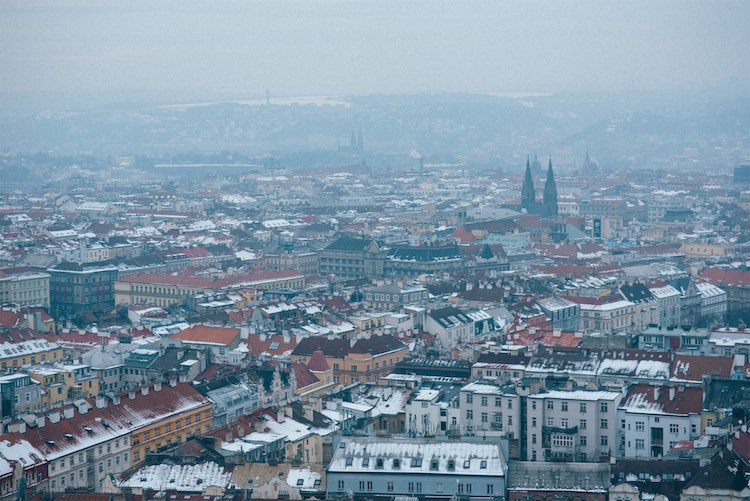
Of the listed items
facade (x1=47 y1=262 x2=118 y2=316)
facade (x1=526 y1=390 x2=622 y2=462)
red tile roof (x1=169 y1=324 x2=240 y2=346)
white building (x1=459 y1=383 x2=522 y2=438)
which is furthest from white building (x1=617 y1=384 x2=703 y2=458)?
facade (x1=47 y1=262 x2=118 y2=316)

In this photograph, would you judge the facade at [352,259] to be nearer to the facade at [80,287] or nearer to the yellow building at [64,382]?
the facade at [80,287]

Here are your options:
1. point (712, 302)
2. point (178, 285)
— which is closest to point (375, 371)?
point (178, 285)

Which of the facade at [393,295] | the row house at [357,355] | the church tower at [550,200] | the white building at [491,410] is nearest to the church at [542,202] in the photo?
the church tower at [550,200]

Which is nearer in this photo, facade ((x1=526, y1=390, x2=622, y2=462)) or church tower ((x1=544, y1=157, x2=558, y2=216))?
facade ((x1=526, y1=390, x2=622, y2=462))

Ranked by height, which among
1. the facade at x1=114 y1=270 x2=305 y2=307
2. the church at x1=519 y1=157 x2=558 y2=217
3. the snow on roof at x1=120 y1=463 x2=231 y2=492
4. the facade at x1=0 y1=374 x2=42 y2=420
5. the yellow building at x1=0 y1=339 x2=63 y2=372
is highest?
the snow on roof at x1=120 y1=463 x2=231 y2=492

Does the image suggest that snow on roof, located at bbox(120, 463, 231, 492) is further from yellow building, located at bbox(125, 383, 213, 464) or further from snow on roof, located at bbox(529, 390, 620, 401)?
snow on roof, located at bbox(529, 390, 620, 401)

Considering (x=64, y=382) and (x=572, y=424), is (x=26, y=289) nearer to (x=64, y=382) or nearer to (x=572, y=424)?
(x=64, y=382)
